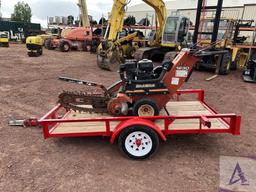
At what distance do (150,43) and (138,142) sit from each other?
32.6 ft

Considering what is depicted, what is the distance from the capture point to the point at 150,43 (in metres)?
12.8

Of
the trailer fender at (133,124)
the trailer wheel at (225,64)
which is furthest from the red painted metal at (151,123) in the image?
the trailer wheel at (225,64)

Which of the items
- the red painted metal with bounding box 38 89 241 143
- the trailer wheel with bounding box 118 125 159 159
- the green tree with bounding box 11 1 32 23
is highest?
the green tree with bounding box 11 1 32 23

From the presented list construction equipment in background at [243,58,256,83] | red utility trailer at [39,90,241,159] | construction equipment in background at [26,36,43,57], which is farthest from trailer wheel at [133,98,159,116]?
construction equipment in background at [26,36,43,57]

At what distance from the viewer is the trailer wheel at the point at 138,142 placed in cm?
343

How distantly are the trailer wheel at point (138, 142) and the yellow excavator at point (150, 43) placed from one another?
23.4 ft

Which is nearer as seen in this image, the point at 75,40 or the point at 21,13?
the point at 75,40

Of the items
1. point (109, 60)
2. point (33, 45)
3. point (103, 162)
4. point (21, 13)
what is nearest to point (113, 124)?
point (103, 162)

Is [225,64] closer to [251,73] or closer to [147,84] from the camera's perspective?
[251,73]

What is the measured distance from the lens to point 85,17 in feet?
64.9

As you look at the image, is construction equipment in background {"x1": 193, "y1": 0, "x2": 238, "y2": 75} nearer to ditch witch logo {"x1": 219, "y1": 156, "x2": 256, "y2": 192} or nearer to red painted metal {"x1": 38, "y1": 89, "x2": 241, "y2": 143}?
red painted metal {"x1": 38, "y1": 89, "x2": 241, "y2": 143}

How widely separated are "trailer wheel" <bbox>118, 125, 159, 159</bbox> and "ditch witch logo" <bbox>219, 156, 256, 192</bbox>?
38.6 inches

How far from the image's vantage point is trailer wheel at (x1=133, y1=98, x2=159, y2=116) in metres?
3.88

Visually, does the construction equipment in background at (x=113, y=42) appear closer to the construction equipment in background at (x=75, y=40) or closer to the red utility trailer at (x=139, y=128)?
the red utility trailer at (x=139, y=128)
